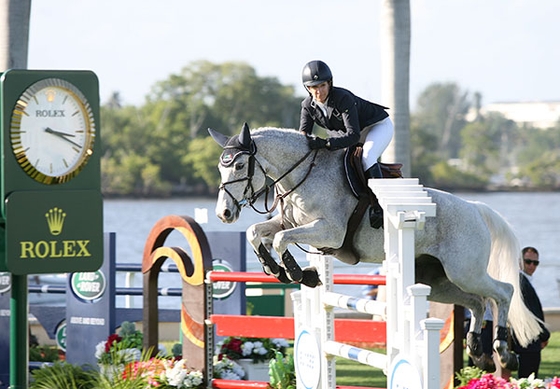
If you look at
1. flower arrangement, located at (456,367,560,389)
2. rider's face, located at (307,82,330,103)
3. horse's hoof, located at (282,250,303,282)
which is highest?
rider's face, located at (307,82,330,103)

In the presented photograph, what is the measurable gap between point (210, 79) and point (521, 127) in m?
59.4

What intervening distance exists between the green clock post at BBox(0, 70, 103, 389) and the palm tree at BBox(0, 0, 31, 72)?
5528 mm

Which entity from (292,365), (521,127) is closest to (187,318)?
(292,365)

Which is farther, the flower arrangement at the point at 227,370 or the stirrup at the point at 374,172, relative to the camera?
the flower arrangement at the point at 227,370

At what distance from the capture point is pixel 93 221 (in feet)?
17.8

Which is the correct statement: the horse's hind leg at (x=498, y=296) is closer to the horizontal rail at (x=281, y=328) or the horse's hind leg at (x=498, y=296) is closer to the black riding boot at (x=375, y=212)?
the black riding boot at (x=375, y=212)

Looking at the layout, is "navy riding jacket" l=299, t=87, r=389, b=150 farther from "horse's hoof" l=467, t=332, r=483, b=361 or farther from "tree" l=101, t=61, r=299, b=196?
"tree" l=101, t=61, r=299, b=196

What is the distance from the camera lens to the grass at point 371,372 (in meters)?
10.3

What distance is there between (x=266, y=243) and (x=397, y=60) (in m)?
6.16

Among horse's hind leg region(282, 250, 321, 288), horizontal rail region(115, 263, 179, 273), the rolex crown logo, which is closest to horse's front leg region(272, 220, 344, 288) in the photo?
horse's hind leg region(282, 250, 321, 288)

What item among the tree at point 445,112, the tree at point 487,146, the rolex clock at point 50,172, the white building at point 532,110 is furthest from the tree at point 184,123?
the white building at point 532,110

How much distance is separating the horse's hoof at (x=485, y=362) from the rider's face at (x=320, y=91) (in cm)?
190

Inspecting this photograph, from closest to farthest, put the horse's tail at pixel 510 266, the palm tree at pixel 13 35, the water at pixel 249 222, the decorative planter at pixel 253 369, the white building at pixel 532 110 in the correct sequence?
the horse's tail at pixel 510 266
the decorative planter at pixel 253 369
the palm tree at pixel 13 35
the water at pixel 249 222
the white building at pixel 532 110

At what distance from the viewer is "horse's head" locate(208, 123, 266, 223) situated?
6469 millimetres
